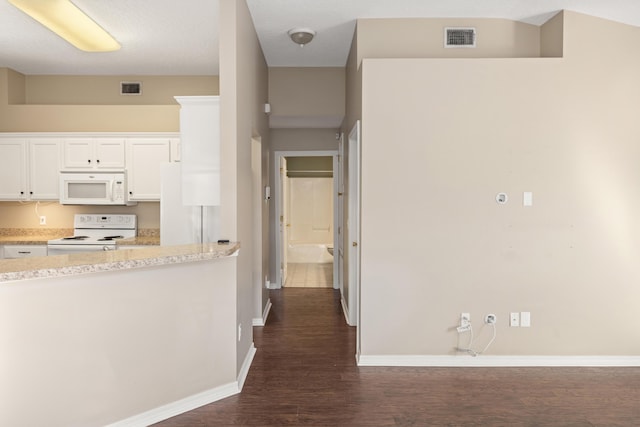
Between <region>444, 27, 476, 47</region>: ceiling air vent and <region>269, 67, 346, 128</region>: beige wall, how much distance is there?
5.41 feet

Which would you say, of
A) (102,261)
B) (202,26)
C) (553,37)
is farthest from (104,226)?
(553,37)

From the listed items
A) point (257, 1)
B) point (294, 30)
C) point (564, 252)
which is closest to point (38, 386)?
point (257, 1)

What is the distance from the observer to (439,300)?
3295mm

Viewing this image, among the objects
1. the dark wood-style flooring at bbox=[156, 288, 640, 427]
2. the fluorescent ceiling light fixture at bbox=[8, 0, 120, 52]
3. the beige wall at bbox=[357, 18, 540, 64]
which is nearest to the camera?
the dark wood-style flooring at bbox=[156, 288, 640, 427]

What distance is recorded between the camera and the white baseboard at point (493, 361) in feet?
10.8

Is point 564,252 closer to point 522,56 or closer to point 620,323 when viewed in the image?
point 620,323

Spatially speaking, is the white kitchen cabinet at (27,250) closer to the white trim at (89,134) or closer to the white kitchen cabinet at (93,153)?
the white kitchen cabinet at (93,153)

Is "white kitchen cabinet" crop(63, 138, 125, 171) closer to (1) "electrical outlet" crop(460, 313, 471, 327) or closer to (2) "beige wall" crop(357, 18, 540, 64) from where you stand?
(2) "beige wall" crop(357, 18, 540, 64)

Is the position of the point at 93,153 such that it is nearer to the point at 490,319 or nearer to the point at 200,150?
the point at 200,150

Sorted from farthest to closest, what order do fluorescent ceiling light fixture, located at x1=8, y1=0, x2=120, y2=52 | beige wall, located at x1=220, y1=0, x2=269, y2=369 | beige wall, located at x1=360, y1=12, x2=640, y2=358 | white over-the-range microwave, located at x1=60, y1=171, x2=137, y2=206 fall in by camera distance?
1. white over-the-range microwave, located at x1=60, y1=171, x2=137, y2=206
2. beige wall, located at x1=360, y1=12, x2=640, y2=358
3. fluorescent ceiling light fixture, located at x1=8, y1=0, x2=120, y2=52
4. beige wall, located at x1=220, y1=0, x2=269, y2=369

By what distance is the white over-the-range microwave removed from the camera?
182 inches

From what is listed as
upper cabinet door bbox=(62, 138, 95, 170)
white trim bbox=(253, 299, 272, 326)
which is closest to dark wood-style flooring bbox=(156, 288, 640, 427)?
white trim bbox=(253, 299, 272, 326)

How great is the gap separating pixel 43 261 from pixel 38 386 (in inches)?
25.0

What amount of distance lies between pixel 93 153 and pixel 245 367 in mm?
3267
